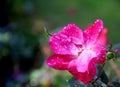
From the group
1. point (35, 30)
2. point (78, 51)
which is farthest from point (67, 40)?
point (35, 30)

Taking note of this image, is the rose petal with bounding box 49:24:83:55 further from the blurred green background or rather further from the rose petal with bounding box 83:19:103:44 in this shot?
the blurred green background

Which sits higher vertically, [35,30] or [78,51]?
[35,30]

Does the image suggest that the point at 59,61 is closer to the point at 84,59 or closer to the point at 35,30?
the point at 84,59

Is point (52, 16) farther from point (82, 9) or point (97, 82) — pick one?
point (97, 82)

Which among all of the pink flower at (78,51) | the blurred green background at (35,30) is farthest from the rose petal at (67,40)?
the blurred green background at (35,30)

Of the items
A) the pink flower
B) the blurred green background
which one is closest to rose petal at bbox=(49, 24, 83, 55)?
the pink flower

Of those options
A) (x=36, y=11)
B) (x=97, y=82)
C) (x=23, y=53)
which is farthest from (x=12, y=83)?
(x=36, y=11)
